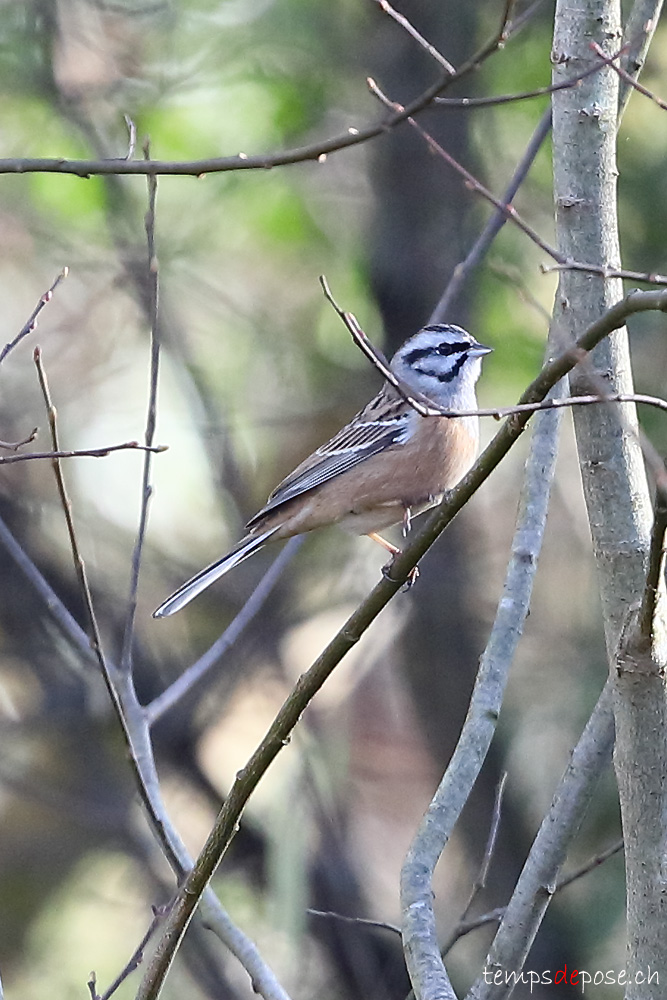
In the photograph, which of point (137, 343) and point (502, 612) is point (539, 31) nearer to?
point (137, 343)

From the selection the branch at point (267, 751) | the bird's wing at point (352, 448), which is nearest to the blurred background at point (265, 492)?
the bird's wing at point (352, 448)

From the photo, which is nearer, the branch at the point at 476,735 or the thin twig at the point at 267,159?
the thin twig at the point at 267,159

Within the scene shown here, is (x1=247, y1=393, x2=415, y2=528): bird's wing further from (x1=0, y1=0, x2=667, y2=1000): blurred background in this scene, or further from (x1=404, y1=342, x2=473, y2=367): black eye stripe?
(x1=0, y1=0, x2=667, y2=1000): blurred background

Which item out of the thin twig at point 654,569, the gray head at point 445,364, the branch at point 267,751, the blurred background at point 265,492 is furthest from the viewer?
the blurred background at point 265,492

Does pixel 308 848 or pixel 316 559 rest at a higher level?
pixel 316 559

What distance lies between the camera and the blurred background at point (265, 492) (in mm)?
6738

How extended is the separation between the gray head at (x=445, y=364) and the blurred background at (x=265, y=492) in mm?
1027

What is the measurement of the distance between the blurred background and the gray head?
103 centimetres

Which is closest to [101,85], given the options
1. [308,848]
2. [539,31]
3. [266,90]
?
[266,90]

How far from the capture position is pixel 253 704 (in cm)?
727

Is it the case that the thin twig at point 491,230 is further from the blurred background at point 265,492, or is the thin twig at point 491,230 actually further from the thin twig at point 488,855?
the blurred background at point 265,492

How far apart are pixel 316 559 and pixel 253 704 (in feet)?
2.93

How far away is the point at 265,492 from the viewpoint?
7.17 m

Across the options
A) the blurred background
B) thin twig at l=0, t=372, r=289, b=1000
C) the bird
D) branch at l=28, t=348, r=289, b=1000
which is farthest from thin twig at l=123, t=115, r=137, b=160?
the blurred background
